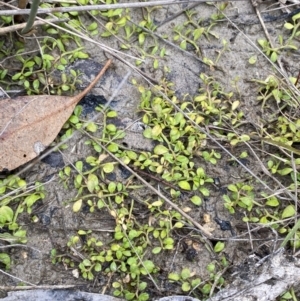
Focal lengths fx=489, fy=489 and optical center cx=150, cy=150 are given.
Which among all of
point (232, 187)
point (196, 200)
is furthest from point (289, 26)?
point (196, 200)

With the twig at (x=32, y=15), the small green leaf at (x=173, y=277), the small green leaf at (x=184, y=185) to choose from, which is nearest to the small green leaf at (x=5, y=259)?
the small green leaf at (x=173, y=277)

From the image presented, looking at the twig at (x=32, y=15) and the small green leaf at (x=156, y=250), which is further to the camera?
the small green leaf at (x=156, y=250)

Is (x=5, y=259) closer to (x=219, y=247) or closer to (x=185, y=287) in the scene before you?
(x=185, y=287)

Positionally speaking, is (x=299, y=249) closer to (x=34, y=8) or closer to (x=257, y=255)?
(x=257, y=255)

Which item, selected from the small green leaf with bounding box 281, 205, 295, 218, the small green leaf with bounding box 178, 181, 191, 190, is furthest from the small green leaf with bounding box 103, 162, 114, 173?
the small green leaf with bounding box 281, 205, 295, 218

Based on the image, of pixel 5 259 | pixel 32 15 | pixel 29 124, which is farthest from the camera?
pixel 29 124

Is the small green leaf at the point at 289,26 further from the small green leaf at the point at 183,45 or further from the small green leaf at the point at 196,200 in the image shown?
the small green leaf at the point at 196,200

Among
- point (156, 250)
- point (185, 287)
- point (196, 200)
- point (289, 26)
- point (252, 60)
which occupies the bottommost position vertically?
point (185, 287)

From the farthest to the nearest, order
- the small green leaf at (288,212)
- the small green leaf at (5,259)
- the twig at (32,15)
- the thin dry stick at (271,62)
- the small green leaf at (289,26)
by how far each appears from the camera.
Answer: the small green leaf at (289,26) → the thin dry stick at (271,62) → the small green leaf at (288,212) → the small green leaf at (5,259) → the twig at (32,15)
